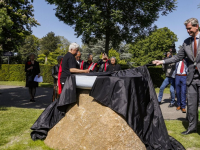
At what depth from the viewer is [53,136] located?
3.48 m

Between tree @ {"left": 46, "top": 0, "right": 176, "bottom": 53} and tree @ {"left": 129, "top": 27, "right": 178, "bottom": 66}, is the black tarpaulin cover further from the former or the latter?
tree @ {"left": 129, "top": 27, "right": 178, "bottom": 66}

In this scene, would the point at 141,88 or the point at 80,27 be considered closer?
the point at 141,88

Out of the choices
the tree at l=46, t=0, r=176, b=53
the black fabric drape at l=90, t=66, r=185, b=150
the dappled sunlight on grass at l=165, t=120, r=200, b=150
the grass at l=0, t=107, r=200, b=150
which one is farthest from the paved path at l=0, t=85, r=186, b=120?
the tree at l=46, t=0, r=176, b=53

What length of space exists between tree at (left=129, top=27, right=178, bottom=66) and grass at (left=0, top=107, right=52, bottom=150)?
46.2 m

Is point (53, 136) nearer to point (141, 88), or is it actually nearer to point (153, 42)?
point (141, 88)

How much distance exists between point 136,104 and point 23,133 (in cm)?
262

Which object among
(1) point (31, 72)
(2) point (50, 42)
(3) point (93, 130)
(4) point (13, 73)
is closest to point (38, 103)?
(1) point (31, 72)

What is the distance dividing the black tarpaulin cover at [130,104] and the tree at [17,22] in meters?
5.88

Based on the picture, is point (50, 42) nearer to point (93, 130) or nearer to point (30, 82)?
point (30, 82)

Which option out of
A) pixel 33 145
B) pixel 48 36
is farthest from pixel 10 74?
pixel 48 36

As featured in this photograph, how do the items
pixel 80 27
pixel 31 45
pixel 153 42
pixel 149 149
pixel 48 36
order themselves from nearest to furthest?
pixel 149 149 < pixel 80 27 < pixel 153 42 < pixel 31 45 < pixel 48 36

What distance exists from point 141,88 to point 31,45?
194ft

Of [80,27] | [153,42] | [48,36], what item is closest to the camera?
[80,27]

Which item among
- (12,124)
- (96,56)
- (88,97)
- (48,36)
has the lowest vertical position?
(12,124)
